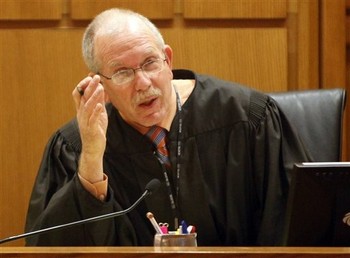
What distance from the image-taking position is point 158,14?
357 cm

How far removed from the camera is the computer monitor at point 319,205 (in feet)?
6.07

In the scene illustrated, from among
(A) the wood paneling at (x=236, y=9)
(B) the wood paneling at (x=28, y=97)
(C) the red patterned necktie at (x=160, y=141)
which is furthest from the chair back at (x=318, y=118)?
(B) the wood paneling at (x=28, y=97)

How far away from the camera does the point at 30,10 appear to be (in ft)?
11.7

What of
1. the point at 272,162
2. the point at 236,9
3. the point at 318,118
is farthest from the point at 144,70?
the point at 236,9

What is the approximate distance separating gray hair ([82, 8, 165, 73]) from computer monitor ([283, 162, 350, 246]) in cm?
100

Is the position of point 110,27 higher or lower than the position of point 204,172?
higher

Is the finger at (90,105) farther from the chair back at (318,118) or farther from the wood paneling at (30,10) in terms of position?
the wood paneling at (30,10)

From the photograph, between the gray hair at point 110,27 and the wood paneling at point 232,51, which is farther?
the wood paneling at point 232,51

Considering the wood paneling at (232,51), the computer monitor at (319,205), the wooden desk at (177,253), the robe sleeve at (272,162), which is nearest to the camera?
the wooden desk at (177,253)

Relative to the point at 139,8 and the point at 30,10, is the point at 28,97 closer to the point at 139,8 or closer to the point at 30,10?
the point at 30,10

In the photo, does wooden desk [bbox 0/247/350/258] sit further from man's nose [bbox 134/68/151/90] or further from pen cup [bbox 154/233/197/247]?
man's nose [bbox 134/68/151/90]

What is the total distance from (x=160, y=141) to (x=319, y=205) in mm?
971

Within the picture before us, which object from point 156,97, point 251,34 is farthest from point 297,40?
point 156,97

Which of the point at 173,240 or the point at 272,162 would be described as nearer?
the point at 173,240
